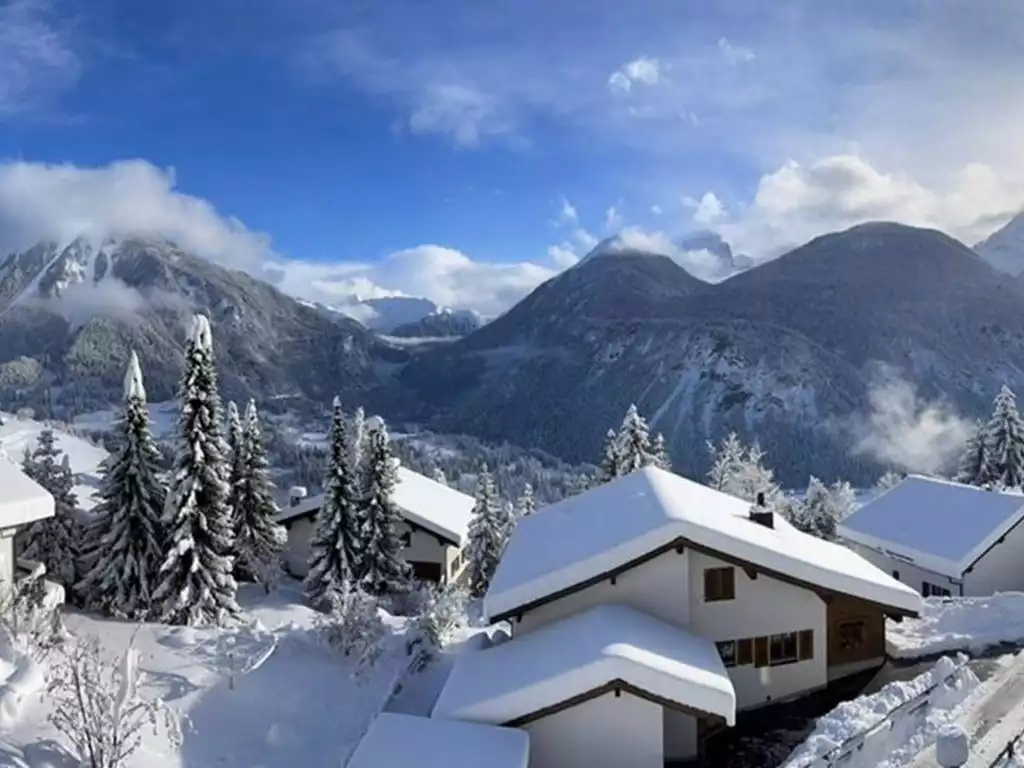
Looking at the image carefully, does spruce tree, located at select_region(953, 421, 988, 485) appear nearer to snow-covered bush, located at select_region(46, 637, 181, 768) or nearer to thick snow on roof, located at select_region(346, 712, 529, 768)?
thick snow on roof, located at select_region(346, 712, 529, 768)

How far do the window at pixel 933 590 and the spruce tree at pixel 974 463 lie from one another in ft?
71.2

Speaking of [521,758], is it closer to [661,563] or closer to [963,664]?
[661,563]

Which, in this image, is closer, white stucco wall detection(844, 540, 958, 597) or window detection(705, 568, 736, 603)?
window detection(705, 568, 736, 603)

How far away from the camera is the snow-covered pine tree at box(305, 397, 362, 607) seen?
123 ft

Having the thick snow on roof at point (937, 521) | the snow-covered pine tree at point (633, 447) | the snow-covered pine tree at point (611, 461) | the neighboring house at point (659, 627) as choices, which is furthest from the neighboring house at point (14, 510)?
the snow-covered pine tree at point (611, 461)

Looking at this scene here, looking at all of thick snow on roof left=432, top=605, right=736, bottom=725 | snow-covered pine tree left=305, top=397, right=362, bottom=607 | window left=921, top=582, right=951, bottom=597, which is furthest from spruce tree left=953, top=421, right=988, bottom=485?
thick snow on roof left=432, top=605, right=736, bottom=725

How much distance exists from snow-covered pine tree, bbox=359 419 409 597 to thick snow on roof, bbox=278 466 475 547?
2930 mm

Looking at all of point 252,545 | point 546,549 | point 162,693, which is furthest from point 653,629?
point 252,545

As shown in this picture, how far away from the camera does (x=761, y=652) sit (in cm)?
2194

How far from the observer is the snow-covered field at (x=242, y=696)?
52.9 ft

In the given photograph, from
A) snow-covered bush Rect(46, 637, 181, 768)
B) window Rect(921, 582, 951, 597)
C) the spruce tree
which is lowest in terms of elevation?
snow-covered bush Rect(46, 637, 181, 768)

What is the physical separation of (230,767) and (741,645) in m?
11.5

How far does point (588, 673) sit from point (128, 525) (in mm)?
16901

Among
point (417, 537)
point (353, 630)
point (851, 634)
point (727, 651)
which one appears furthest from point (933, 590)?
point (353, 630)
